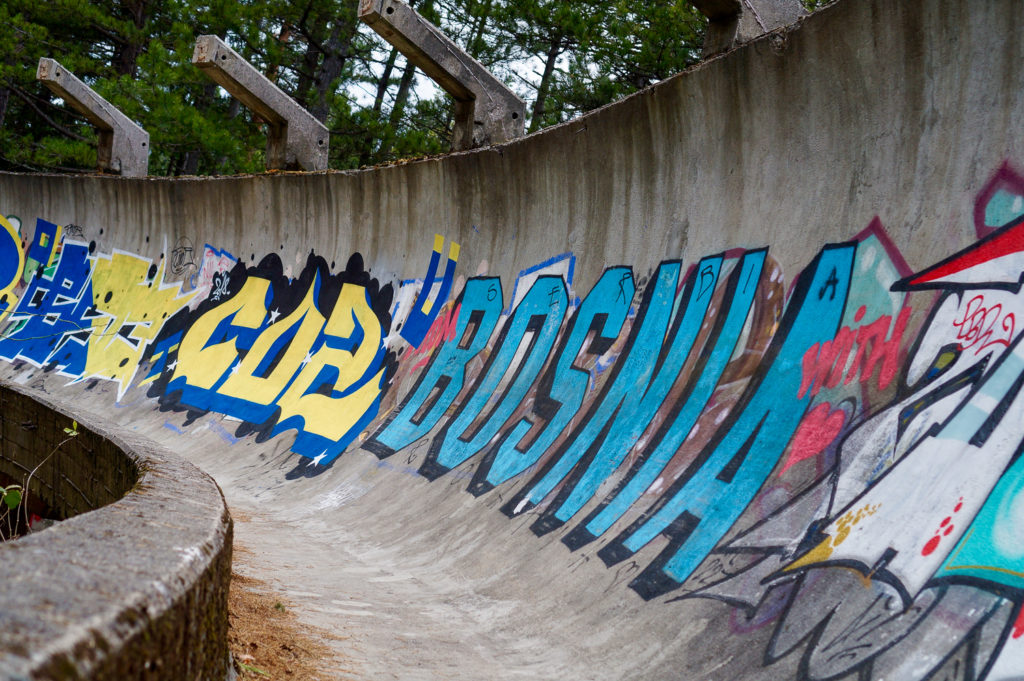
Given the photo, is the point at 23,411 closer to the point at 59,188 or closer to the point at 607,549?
the point at 607,549

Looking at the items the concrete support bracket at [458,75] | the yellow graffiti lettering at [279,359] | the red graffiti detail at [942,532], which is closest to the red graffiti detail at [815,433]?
the red graffiti detail at [942,532]

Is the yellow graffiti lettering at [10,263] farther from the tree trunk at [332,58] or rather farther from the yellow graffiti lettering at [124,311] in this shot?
the tree trunk at [332,58]

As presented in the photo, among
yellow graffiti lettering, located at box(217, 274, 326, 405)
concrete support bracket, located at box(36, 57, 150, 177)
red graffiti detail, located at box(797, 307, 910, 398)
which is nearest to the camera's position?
red graffiti detail, located at box(797, 307, 910, 398)

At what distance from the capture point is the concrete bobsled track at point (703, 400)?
156 inches

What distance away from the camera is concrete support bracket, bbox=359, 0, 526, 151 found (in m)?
10.8

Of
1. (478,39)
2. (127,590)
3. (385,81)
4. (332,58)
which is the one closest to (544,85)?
(478,39)

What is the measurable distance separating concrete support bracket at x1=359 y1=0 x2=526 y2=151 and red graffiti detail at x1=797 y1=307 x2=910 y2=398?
6876 millimetres

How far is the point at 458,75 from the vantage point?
11242 millimetres

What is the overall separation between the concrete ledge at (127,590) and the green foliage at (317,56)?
17.5m

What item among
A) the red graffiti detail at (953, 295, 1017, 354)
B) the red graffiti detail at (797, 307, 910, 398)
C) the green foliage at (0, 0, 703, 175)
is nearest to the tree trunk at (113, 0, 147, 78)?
the green foliage at (0, 0, 703, 175)

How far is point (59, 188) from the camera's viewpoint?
19391 millimetres

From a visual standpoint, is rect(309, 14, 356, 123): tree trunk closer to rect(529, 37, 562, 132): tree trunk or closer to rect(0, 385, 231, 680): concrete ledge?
rect(529, 37, 562, 132): tree trunk

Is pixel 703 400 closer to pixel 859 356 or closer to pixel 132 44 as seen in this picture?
pixel 859 356

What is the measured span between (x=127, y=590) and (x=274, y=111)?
533 inches
